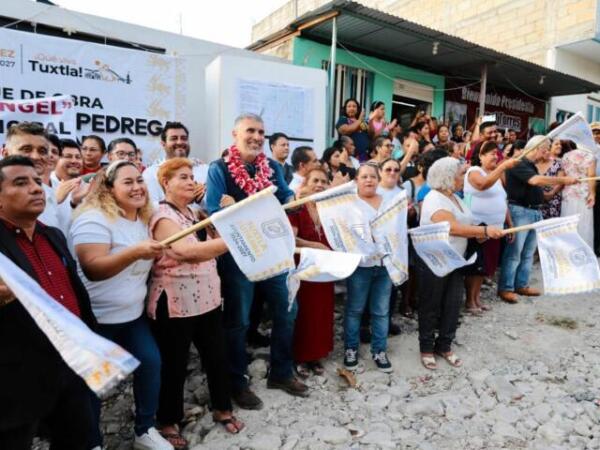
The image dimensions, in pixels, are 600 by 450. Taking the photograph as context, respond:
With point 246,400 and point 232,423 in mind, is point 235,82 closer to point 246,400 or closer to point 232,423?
point 246,400

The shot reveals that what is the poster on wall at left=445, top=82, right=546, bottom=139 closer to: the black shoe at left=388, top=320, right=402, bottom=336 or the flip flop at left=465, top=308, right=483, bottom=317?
the flip flop at left=465, top=308, right=483, bottom=317

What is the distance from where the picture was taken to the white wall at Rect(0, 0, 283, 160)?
6.21 m

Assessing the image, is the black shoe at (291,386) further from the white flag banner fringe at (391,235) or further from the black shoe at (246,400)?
the white flag banner fringe at (391,235)

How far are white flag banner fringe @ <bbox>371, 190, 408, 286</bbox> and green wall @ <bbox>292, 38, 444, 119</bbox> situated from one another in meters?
Answer: 6.12

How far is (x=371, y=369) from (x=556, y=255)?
173cm

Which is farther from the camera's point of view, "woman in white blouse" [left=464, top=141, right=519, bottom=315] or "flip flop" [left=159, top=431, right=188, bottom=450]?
"woman in white blouse" [left=464, top=141, right=519, bottom=315]

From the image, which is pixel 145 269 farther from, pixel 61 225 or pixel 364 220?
pixel 364 220

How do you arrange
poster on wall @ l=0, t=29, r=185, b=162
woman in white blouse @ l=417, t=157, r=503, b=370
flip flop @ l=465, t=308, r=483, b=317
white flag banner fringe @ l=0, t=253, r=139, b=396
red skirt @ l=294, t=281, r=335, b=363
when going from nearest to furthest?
white flag banner fringe @ l=0, t=253, r=139, b=396 < red skirt @ l=294, t=281, r=335, b=363 < woman in white blouse @ l=417, t=157, r=503, b=370 < flip flop @ l=465, t=308, r=483, b=317 < poster on wall @ l=0, t=29, r=185, b=162

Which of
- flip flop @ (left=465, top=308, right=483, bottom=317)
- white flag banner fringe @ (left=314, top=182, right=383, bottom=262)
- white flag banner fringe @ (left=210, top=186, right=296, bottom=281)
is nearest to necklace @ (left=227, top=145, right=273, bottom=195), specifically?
white flag banner fringe @ (left=314, top=182, right=383, bottom=262)

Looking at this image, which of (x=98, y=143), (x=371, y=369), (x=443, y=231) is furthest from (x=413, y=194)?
(x=98, y=143)

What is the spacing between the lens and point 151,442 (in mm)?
2486

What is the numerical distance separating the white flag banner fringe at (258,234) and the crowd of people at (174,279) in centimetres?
10

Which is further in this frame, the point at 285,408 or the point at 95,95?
the point at 95,95

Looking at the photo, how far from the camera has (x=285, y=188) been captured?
3.35m
